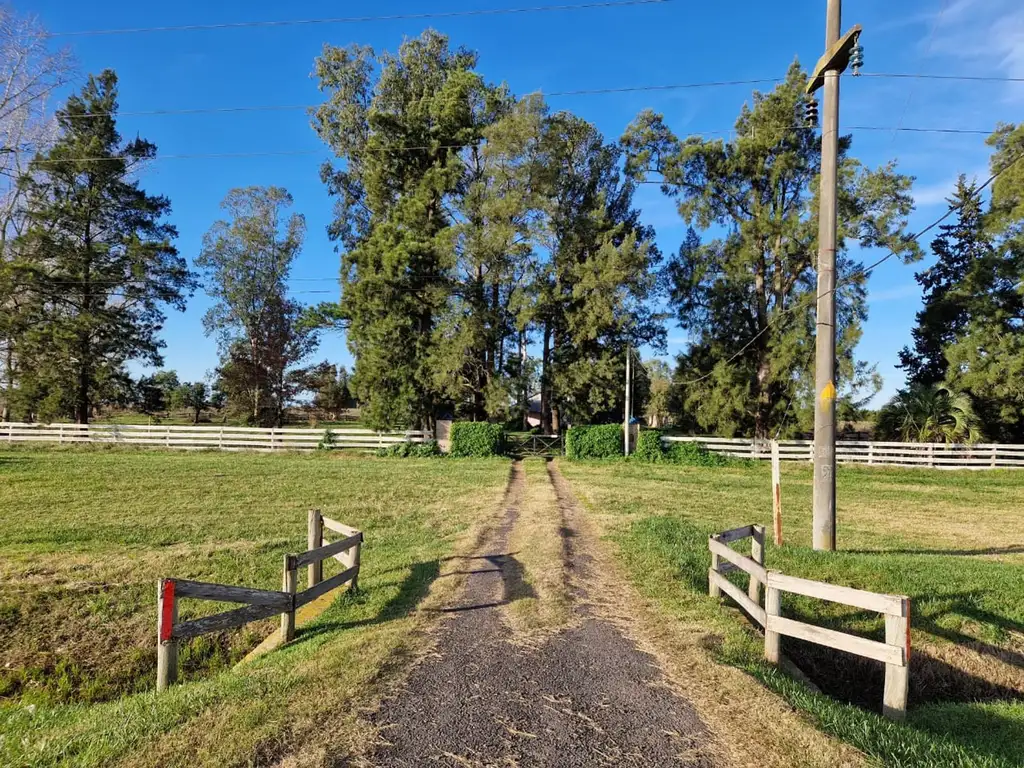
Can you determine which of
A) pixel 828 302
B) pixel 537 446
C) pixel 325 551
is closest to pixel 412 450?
pixel 537 446

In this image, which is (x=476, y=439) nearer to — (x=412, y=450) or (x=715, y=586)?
(x=412, y=450)

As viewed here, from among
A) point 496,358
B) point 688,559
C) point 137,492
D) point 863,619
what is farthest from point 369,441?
point 863,619

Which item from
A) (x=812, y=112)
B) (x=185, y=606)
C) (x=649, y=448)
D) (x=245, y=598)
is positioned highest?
(x=812, y=112)

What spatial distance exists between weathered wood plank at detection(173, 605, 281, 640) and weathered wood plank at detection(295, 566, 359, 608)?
0.89 feet

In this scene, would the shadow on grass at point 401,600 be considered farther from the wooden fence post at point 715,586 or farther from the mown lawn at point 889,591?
the wooden fence post at point 715,586

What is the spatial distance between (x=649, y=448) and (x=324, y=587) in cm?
1866

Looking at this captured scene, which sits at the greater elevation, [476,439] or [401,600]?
[476,439]

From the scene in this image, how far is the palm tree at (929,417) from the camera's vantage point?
2112 centimetres

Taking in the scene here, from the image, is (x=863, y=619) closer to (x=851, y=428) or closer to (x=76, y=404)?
(x=851, y=428)

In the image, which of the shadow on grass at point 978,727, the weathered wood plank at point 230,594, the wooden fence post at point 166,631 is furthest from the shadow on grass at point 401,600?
the shadow on grass at point 978,727

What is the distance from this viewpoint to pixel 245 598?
5062 mm

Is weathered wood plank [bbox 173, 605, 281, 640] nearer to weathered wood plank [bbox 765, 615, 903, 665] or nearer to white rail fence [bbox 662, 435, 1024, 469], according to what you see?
weathered wood plank [bbox 765, 615, 903, 665]

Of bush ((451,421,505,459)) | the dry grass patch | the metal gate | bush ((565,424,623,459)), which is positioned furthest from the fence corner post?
the metal gate

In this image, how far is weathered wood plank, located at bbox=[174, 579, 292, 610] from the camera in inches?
177
